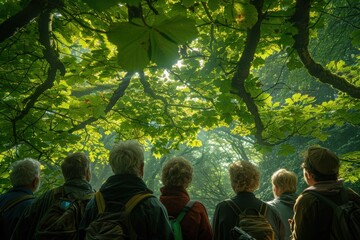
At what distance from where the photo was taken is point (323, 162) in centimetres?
225

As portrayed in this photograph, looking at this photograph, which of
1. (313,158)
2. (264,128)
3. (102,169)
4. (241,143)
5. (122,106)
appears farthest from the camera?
(102,169)

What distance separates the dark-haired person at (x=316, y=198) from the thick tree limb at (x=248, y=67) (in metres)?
1.34

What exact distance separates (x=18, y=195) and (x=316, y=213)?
2559 millimetres

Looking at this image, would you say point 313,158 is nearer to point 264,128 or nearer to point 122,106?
point 264,128

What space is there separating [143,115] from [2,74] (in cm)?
249

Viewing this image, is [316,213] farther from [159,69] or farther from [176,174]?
[159,69]

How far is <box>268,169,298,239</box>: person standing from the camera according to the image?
301cm

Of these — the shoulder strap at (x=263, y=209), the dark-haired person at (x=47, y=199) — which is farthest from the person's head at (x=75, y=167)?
the shoulder strap at (x=263, y=209)

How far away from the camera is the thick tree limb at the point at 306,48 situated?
9.69ft

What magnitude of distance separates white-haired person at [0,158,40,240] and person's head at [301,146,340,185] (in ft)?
8.10

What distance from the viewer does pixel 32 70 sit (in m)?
4.12

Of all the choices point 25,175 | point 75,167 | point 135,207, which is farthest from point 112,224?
point 25,175

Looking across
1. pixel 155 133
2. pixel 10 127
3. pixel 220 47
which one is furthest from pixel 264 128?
pixel 10 127

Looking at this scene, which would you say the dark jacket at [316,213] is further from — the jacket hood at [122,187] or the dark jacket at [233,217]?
the jacket hood at [122,187]
